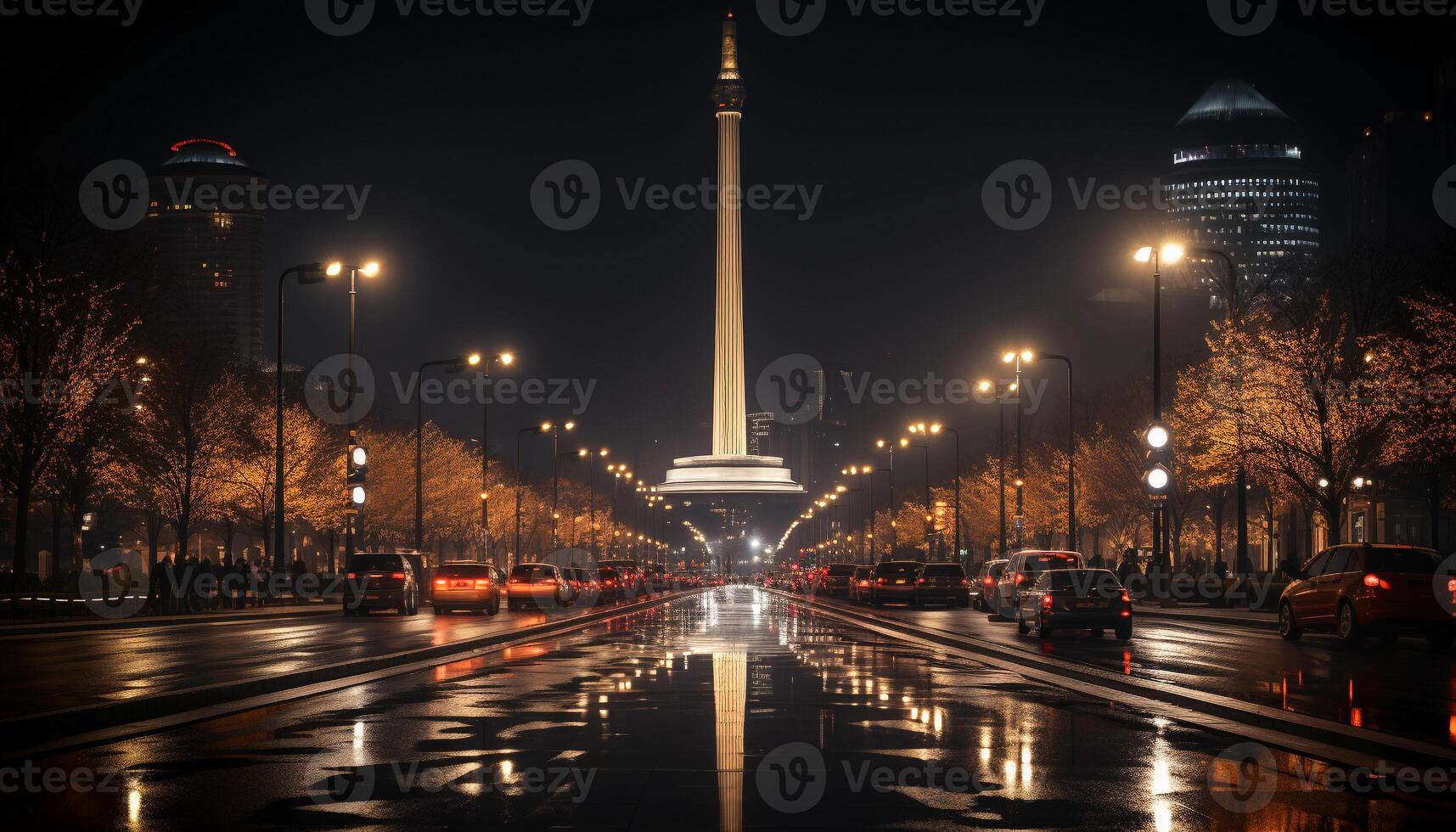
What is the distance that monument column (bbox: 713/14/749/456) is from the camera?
161375 millimetres

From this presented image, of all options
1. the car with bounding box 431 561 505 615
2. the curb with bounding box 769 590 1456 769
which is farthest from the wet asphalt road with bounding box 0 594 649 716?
the curb with bounding box 769 590 1456 769

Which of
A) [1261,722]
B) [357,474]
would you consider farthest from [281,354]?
[1261,722]

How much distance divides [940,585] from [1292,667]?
35.9 meters

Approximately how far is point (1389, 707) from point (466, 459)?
82.9 metres

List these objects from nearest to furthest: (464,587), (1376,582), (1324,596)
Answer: (1376,582) → (1324,596) → (464,587)

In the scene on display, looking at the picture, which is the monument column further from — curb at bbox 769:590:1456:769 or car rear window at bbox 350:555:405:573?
curb at bbox 769:590:1456:769

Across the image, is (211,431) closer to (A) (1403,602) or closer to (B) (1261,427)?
(B) (1261,427)

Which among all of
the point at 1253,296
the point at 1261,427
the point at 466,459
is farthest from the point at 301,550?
the point at 1261,427

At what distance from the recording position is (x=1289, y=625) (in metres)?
31.6

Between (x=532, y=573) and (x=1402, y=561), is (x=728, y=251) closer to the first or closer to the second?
(x=532, y=573)

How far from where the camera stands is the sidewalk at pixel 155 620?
36125 millimetres

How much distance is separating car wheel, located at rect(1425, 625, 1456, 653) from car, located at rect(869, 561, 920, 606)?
32457mm

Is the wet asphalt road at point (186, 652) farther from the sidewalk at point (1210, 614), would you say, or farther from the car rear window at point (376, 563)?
the sidewalk at point (1210, 614)

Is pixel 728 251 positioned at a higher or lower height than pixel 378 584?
higher
